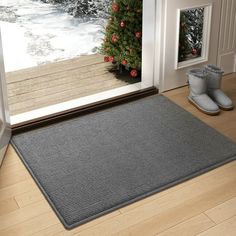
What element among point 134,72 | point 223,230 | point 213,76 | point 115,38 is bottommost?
point 223,230

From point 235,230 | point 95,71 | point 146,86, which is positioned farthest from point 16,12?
point 235,230

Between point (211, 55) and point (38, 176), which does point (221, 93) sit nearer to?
point (211, 55)

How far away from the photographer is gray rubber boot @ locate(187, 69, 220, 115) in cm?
291

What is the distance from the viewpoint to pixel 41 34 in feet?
15.2

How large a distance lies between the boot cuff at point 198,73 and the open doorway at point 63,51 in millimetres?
427

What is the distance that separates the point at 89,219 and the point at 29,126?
918 millimetres

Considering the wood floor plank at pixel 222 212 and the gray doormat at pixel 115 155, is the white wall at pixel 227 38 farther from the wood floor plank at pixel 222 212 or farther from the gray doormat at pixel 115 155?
the wood floor plank at pixel 222 212

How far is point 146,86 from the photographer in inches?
126

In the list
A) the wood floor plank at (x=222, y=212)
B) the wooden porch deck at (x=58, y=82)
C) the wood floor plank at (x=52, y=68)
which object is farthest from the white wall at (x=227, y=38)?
the wood floor plank at (x=222, y=212)

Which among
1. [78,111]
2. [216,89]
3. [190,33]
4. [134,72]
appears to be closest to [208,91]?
[216,89]

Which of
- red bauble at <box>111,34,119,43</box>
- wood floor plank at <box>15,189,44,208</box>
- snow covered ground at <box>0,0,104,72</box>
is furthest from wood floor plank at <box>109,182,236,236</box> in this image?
snow covered ground at <box>0,0,104,72</box>

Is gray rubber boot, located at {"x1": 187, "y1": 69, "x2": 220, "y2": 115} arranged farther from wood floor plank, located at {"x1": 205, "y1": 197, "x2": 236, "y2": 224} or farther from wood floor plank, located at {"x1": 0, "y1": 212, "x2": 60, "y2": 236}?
wood floor plank, located at {"x1": 0, "y1": 212, "x2": 60, "y2": 236}

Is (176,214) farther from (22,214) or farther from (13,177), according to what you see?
(13,177)

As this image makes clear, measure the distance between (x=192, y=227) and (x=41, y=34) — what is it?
3.15m
